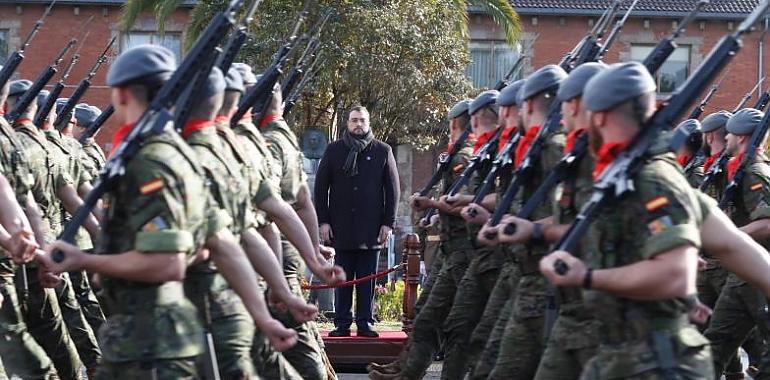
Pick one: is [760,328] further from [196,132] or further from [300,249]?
[196,132]

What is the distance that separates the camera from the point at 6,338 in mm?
8383

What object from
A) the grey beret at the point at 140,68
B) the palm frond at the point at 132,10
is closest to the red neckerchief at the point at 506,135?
the grey beret at the point at 140,68

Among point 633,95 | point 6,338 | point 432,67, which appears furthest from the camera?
point 432,67

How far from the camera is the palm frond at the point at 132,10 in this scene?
25.0 metres

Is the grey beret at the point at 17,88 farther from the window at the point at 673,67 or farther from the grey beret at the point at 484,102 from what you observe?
the window at the point at 673,67

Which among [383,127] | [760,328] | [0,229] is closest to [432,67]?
[383,127]

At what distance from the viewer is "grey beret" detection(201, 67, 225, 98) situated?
674 centimetres

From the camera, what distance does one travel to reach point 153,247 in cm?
544

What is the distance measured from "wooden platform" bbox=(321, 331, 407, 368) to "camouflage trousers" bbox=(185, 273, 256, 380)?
563 centimetres

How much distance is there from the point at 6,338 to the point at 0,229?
0.84 m

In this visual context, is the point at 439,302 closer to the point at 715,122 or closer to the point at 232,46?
the point at 715,122

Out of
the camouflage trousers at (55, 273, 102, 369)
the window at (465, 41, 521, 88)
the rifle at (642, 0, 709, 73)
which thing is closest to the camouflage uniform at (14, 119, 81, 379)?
the camouflage trousers at (55, 273, 102, 369)

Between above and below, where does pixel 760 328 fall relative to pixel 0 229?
below

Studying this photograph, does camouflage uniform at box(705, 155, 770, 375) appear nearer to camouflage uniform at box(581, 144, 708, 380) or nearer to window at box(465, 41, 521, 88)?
camouflage uniform at box(581, 144, 708, 380)
